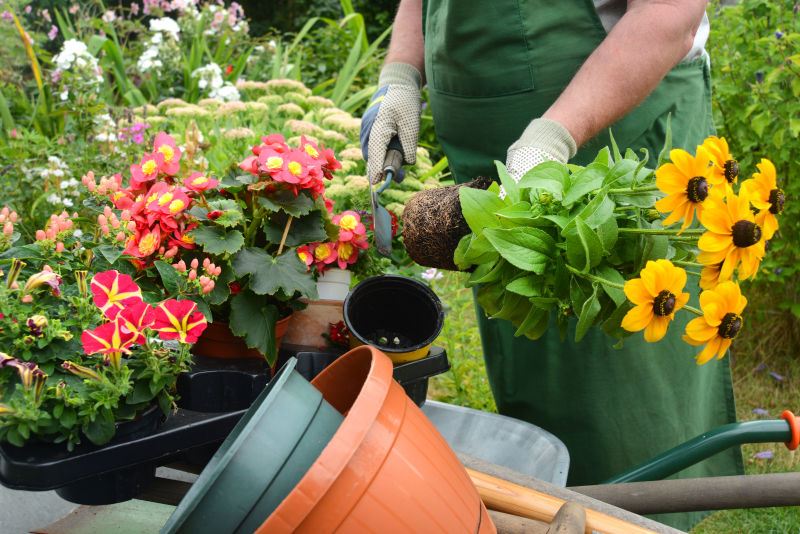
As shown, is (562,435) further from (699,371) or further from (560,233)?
(560,233)

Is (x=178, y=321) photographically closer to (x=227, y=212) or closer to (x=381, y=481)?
(x=227, y=212)

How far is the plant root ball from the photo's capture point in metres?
0.83

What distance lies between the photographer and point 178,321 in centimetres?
71

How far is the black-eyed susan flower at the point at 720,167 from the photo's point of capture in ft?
1.95

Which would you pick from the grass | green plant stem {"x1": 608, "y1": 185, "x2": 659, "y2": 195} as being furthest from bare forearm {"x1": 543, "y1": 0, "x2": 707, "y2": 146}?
the grass

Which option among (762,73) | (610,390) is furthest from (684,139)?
(762,73)

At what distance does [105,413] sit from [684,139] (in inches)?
41.8

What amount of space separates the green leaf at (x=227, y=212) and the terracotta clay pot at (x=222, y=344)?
0.16m

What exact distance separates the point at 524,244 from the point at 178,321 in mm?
388

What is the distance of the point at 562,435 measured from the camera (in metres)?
1.32

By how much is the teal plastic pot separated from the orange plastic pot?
0.15 ft

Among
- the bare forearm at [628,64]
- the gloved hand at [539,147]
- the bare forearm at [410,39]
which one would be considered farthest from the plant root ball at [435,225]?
the bare forearm at [410,39]

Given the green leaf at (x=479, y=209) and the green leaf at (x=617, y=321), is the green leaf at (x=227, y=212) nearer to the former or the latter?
the green leaf at (x=479, y=209)

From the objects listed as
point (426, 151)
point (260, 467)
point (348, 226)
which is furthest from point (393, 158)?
point (426, 151)
